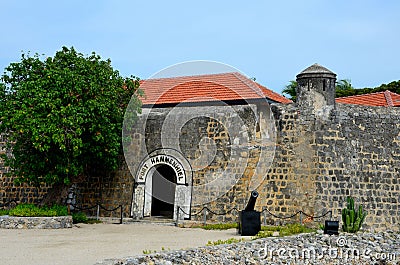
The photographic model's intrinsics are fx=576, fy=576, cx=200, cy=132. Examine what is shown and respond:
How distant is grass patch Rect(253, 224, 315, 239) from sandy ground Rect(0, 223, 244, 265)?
2.79 feet

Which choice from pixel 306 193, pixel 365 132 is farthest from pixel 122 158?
pixel 365 132

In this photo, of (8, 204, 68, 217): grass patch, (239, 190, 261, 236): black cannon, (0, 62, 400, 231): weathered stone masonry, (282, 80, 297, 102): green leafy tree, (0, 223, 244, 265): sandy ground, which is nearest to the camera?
(0, 223, 244, 265): sandy ground

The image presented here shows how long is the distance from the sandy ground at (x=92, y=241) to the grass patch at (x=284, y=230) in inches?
33.5

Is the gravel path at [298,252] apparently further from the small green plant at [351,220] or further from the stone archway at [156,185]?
the stone archway at [156,185]

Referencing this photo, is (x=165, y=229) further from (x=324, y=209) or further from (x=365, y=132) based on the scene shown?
(x=365, y=132)

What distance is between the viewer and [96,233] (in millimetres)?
15938

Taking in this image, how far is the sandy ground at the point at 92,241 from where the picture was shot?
1084 cm

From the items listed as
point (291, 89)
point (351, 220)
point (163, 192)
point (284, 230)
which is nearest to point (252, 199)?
point (284, 230)

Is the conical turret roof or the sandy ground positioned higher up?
the conical turret roof

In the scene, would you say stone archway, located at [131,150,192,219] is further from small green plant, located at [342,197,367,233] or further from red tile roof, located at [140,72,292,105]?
small green plant, located at [342,197,367,233]

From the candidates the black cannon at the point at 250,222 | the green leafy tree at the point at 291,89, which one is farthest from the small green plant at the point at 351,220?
the green leafy tree at the point at 291,89

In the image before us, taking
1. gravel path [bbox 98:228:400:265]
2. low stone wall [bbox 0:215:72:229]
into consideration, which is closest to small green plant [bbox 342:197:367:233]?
gravel path [bbox 98:228:400:265]

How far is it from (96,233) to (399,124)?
33.5 ft

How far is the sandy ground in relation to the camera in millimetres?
10836
